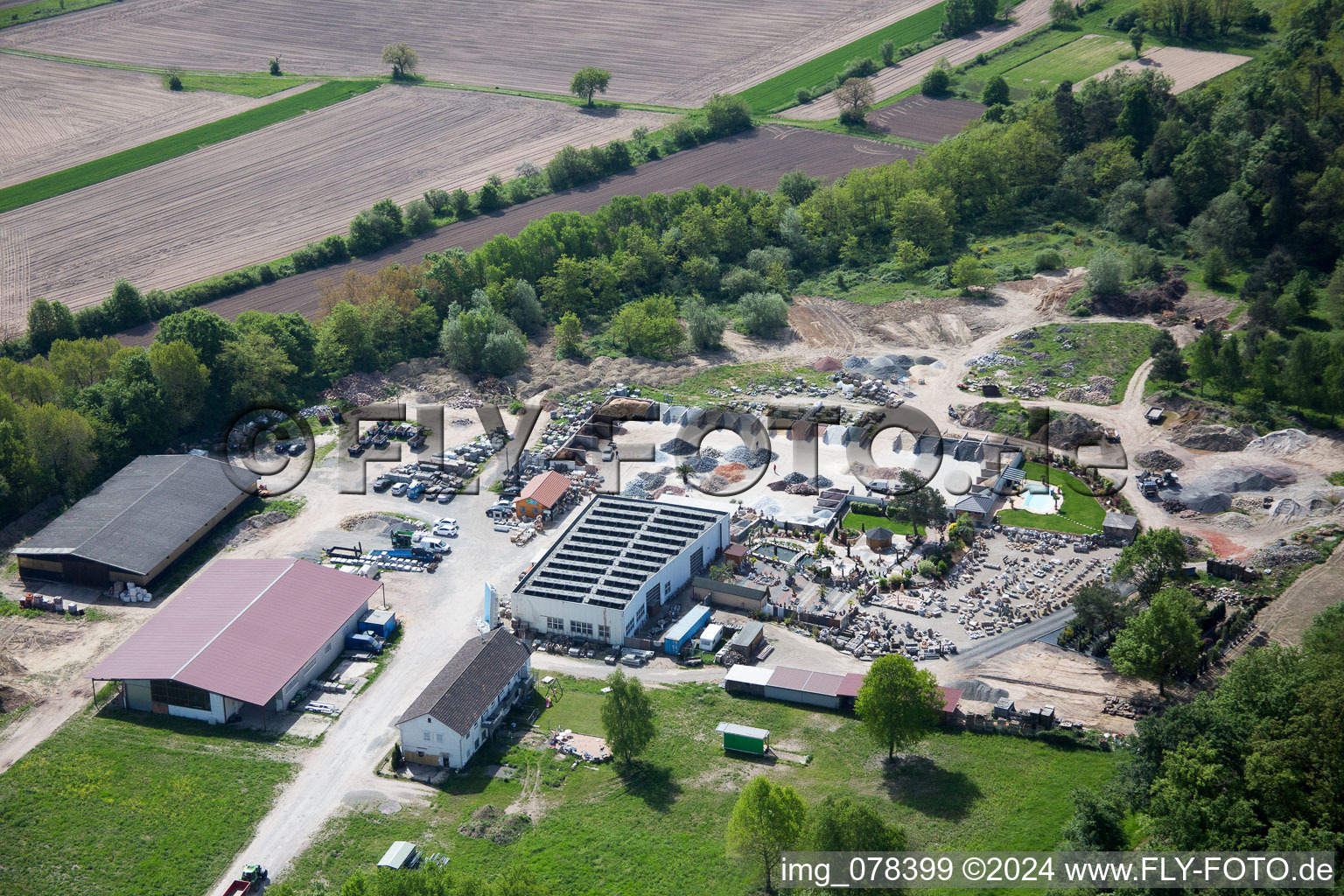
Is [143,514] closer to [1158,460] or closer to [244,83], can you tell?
[1158,460]

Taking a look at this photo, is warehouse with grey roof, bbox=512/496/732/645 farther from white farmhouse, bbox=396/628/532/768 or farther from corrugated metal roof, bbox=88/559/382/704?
corrugated metal roof, bbox=88/559/382/704

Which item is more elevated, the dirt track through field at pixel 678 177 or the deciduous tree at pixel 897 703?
the dirt track through field at pixel 678 177

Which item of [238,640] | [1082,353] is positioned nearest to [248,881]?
[238,640]

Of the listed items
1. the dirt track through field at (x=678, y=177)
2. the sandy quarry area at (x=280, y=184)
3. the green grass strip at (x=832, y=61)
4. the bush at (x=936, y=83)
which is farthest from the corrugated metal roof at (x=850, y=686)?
the bush at (x=936, y=83)

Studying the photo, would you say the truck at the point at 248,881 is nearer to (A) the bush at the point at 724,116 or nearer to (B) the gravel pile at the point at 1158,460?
(B) the gravel pile at the point at 1158,460

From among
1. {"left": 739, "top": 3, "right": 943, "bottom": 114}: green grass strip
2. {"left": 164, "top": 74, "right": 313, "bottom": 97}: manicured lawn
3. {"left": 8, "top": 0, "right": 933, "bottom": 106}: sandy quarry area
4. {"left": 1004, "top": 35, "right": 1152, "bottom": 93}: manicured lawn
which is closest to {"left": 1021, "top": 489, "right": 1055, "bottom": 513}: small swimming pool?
{"left": 1004, "top": 35, "right": 1152, "bottom": 93}: manicured lawn

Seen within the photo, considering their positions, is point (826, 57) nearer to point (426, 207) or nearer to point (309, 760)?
point (426, 207)
